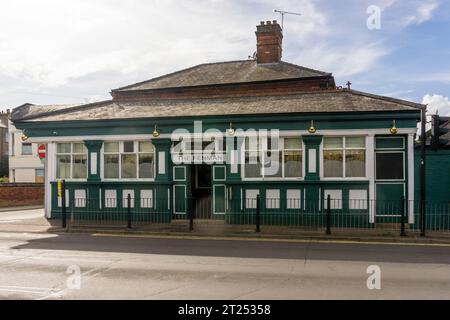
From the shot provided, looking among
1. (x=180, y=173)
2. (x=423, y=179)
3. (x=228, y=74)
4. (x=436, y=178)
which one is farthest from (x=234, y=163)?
(x=228, y=74)

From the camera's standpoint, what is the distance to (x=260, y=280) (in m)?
7.82

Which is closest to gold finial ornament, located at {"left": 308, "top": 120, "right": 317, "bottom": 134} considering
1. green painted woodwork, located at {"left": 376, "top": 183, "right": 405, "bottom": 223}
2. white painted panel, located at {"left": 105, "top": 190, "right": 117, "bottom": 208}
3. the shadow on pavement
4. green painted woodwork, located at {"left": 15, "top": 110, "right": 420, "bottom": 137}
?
green painted woodwork, located at {"left": 15, "top": 110, "right": 420, "bottom": 137}

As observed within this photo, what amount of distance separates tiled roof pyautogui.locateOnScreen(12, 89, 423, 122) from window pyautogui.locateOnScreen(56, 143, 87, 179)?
1234 millimetres

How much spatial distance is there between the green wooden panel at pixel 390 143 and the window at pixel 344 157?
534 mm

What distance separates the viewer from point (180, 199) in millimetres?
Answer: 16594

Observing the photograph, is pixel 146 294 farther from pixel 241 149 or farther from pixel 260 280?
pixel 241 149

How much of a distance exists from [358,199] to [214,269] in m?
7.90

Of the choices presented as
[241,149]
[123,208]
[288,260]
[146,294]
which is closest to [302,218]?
[241,149]

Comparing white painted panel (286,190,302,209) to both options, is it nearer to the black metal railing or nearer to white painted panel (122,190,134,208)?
the black metal railing

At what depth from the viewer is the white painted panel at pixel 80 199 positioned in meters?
17.2

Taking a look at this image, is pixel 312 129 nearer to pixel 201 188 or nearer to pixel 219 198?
pixel 219 198
